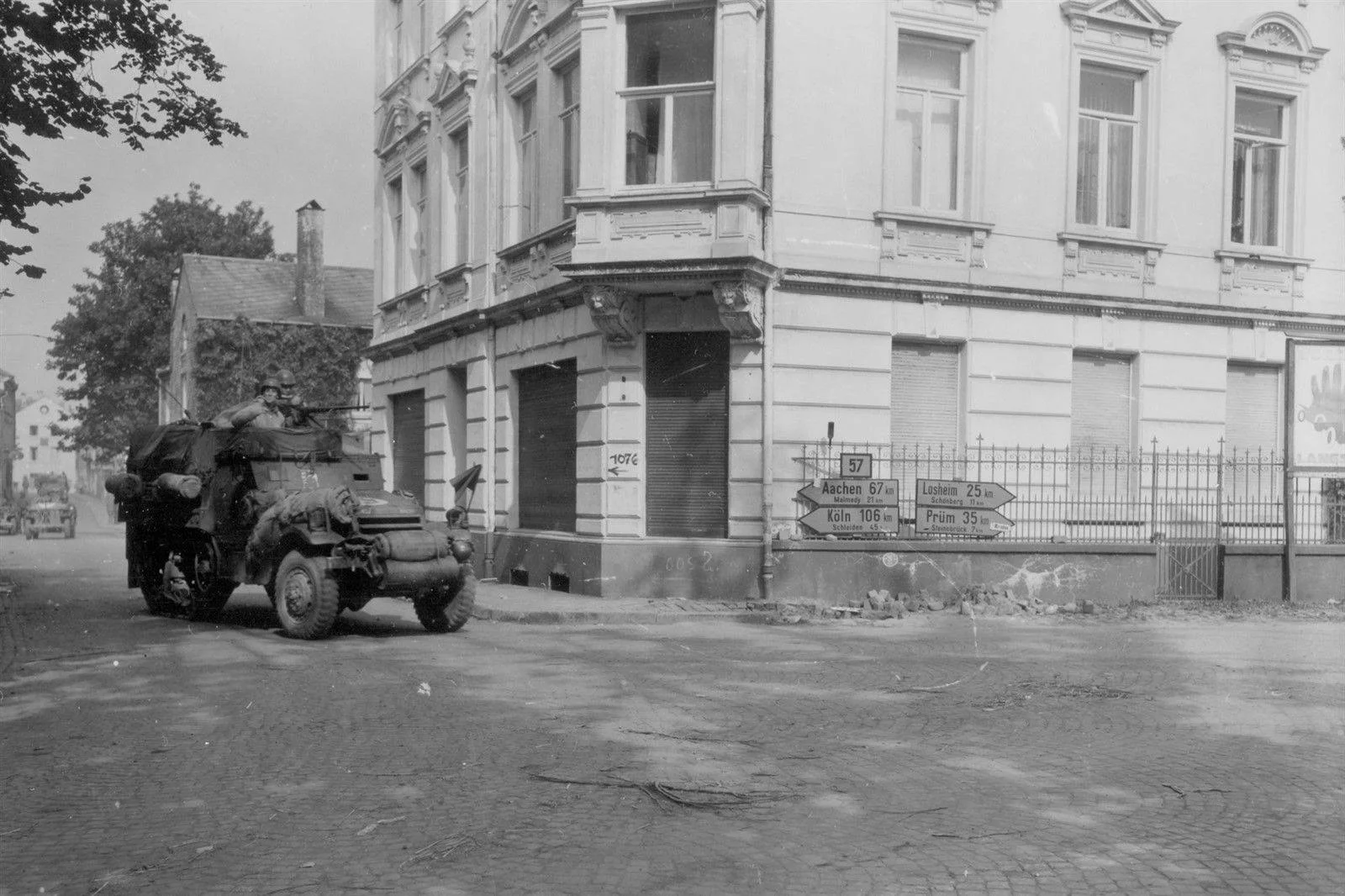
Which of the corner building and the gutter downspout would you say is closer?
the gutter downspout

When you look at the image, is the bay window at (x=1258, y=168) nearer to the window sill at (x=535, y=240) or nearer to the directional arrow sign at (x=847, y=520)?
the directional arrow sign at (x=847, y=520)

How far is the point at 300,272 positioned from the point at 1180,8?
36388 mm

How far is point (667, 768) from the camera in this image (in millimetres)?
6672

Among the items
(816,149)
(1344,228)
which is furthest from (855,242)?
(1344,228)

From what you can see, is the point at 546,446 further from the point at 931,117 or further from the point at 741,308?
the point at 931,117

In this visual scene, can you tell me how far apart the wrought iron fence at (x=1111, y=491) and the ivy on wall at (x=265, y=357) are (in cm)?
3105

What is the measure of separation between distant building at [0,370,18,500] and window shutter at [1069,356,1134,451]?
135ft

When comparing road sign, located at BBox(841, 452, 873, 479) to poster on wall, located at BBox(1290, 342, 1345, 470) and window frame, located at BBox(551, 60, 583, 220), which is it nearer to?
window frame, located at BBox(551, 60, 583, 220)

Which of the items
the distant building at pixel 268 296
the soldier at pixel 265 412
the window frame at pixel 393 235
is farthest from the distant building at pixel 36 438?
the soldier at pixel 265 412

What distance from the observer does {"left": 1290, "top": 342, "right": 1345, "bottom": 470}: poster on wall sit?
638 inches

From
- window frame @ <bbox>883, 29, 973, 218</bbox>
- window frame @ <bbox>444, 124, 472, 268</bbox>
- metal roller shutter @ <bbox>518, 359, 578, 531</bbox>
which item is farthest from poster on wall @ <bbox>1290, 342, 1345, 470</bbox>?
window frame @ <bbox>444, 124, 472, 268</bbox>

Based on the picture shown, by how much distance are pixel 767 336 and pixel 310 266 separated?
3529 cm

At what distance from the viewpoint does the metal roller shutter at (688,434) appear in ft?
52.9

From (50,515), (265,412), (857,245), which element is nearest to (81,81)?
(265,412)
